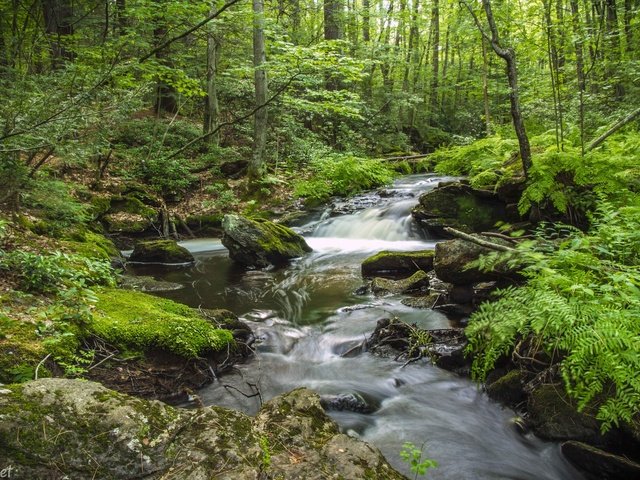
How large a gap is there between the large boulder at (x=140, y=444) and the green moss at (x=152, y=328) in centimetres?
187

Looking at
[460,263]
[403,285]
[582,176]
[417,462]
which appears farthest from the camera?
[403,285]

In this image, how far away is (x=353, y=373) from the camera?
5402 millimetres

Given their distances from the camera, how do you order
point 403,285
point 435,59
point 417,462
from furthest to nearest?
point 435,59, point 403,285, point 417,462

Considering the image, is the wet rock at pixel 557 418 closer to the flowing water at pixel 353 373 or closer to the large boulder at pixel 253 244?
the flowing water at pixel 353 373

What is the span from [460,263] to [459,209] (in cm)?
382

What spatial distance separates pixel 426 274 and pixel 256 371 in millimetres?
3974

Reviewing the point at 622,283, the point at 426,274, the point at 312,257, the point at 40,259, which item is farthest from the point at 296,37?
the point at 622,283

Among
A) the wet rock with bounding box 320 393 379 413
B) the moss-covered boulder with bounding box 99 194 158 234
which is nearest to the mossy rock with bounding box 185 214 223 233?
the moss-covered boulder with bounding box 99 194 158 234

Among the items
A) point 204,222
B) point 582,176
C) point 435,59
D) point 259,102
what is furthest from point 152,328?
point 435,59

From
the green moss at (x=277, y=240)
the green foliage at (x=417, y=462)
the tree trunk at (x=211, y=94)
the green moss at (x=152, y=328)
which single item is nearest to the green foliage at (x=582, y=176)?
the green foliage at (x=417, y=462)

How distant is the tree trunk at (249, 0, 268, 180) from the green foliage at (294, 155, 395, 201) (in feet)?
5.07

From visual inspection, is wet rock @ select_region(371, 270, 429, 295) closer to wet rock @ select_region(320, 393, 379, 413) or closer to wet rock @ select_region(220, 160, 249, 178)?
wet rock @ select_region(320, 393, 379, 413)

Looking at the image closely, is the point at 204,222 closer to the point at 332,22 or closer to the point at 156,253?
the point at 156,253

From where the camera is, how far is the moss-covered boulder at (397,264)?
830 centimetres
